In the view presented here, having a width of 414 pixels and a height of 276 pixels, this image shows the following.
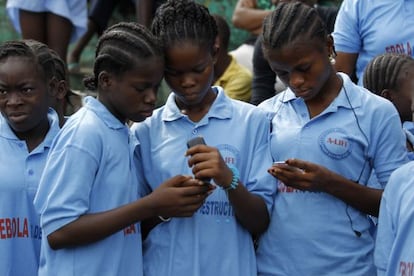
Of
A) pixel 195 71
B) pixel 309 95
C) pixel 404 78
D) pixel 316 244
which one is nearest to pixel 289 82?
pixel 309 95

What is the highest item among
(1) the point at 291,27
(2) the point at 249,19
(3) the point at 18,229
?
(1) the point at 291,27

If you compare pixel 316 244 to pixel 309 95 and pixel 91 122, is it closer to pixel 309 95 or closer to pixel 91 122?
pixel 309 95

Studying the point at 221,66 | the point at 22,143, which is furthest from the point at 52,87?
the point at 221,66

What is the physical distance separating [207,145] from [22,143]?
0.94 meters

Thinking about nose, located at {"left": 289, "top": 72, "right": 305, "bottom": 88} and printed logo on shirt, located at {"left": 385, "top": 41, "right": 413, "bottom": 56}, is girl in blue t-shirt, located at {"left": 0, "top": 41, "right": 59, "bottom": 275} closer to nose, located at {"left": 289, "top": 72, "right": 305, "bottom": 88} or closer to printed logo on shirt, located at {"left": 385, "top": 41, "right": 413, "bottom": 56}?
nose, located at {"left": 289, "top": 72, "right": 305, "bottom": 88}

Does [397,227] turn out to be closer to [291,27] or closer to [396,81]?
[291,27]

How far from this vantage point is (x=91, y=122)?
357 cm

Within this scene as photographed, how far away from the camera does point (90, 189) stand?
3.51m

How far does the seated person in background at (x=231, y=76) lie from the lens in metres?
6.47

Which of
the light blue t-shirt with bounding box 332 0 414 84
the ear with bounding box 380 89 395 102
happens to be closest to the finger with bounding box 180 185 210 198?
the ear with bounding box 380 89 395 102

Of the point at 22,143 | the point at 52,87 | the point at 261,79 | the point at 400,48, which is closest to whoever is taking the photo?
the point at 22,143

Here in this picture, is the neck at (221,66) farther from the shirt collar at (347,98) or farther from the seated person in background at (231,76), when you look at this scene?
the shirt collar at (347,98)

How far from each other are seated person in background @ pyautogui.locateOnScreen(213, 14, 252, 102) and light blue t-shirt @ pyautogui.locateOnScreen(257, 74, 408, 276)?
274 centimetres

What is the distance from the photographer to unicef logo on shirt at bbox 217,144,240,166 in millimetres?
3670
